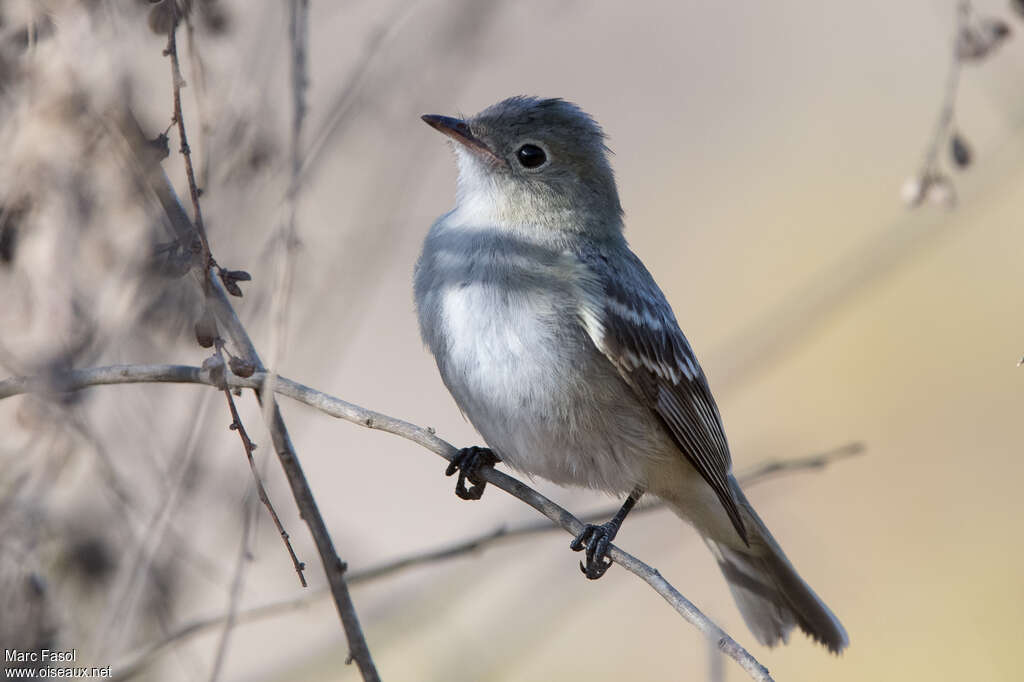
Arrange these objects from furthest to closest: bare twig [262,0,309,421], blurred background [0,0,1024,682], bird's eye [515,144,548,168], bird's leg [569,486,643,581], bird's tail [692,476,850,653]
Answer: bird's tail [692,476,850,653], bird's eye [515,144,548,168], bird's leg [569,486,643,581], blurred background [0,0,1024,682], bare twig [262,0,309,421]

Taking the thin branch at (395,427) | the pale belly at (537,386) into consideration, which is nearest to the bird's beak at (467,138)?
the pale belly at (537,386)

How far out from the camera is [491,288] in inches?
155

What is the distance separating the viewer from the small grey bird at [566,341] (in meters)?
3.90

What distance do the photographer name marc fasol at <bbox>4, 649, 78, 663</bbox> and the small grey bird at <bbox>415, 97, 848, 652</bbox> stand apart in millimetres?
1710

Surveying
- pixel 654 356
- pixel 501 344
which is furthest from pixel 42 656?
pixel 654 356

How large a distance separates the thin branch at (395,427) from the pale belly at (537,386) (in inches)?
20.5

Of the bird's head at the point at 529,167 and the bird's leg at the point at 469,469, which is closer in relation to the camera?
the bird's leg at the point at 469,469

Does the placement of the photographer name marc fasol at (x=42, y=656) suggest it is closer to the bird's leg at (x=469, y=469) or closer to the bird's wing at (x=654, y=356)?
the bird's leg at (x=469, y=469)

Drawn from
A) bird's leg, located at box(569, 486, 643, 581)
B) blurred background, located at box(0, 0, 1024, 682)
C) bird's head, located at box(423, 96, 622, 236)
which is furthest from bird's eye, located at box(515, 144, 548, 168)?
bird's leg, located at box(569, 486, 643, 581)

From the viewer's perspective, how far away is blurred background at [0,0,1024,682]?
250 centimetres

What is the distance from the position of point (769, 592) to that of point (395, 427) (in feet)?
8.67

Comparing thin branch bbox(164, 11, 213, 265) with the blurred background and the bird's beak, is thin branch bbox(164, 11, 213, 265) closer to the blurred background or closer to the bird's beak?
the blurred background

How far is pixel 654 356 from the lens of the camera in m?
4.28

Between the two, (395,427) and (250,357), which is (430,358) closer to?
(395,427)
